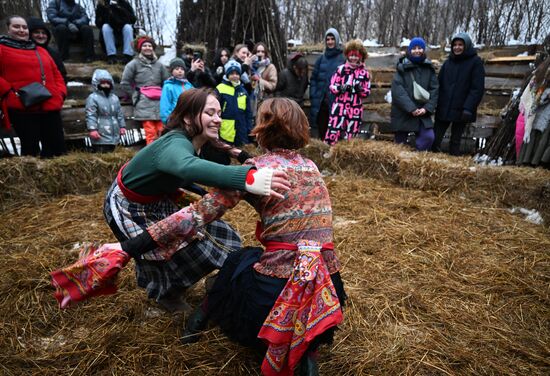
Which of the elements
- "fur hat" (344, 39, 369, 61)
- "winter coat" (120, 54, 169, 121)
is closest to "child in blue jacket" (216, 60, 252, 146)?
"winter coat" (120, 54, 169, 121)

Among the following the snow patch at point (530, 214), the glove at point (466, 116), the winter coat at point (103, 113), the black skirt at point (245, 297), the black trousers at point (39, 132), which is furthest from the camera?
the glove at point (466, 116)

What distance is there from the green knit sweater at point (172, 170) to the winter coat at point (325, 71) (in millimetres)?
4372

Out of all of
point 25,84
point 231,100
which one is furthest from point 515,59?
point 25,84

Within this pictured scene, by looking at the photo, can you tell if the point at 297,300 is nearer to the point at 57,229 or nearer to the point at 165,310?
the point at 165,310

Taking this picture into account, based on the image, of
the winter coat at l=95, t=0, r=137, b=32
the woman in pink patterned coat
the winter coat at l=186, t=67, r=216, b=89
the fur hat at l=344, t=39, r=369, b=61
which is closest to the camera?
the fur hat at l=344, t=39, r=369, b=61

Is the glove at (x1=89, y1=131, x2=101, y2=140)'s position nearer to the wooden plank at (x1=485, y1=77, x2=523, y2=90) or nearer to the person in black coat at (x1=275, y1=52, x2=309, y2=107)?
the person in black coat at (x1=275, y1=52, x2=309, y2=107)

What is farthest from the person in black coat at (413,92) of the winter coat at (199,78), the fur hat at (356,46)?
the winter coat at (199,78)

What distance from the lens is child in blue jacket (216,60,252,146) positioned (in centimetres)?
488

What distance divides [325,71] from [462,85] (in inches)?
79.2

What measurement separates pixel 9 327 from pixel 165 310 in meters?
0.87

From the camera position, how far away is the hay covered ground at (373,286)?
1.92 m

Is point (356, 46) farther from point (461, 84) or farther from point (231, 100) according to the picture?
point (231, 100)

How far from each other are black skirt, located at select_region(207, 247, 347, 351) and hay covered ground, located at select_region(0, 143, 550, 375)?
293 mm

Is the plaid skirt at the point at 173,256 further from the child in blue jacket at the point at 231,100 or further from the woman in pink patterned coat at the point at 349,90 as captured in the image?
the woman in pink patterned coat at the point at 349,90
